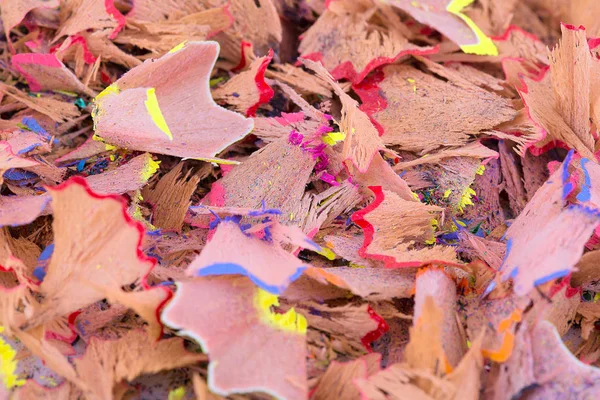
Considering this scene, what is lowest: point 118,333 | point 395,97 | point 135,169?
point 118,333

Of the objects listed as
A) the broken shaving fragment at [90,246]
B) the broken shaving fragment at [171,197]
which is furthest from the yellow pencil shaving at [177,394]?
the broken shaving fragment at [171,197]

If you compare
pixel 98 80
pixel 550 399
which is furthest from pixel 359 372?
pixel 98 80

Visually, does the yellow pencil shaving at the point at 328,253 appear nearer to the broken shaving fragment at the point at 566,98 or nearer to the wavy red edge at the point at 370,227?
the wavy red edge at the point at 370,227

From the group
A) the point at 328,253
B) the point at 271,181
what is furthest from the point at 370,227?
the point at 271,181

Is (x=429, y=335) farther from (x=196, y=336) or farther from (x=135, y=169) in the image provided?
(x=135, y=169)

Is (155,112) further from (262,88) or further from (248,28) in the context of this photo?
(248,28)

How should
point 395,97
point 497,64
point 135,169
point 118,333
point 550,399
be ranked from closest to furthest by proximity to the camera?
point 550,399, point 118,333, point 135,169, point 395,97, point 497,64

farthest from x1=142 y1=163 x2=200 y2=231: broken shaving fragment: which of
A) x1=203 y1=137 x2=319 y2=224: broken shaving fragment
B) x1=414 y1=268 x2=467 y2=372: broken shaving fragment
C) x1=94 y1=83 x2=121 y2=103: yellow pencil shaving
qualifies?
x1=414 y1=268 x2=467 y2=372: broken shaving fragment

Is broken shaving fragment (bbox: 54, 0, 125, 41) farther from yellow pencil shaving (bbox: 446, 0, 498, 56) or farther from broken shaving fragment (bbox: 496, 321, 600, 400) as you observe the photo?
broken shaving fragment (bbox: 496, 321, 600, 400)
